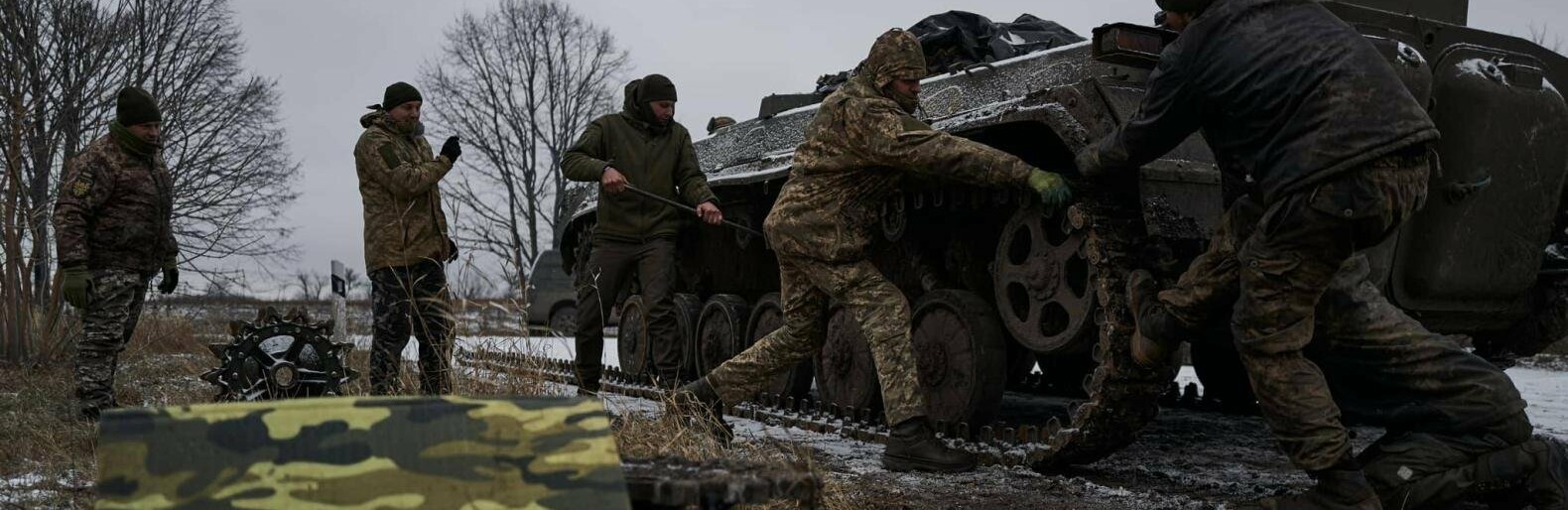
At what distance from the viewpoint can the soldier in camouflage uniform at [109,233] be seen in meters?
6.19

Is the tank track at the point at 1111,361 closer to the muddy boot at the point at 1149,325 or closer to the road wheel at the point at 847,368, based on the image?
the muddy boot at the point at 1149,325

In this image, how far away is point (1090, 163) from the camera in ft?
15.4

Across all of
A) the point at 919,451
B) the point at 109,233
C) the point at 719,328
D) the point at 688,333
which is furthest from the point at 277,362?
the point at 688,333

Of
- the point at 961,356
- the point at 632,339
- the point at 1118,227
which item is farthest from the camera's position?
the point at 632,339

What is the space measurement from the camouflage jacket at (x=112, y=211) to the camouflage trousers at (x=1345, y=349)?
476cm

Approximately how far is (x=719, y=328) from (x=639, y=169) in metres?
1.75

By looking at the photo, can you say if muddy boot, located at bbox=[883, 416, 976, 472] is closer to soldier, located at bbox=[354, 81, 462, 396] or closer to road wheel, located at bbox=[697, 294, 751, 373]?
soldier, located at bbox=[354, 81, 462, 396]

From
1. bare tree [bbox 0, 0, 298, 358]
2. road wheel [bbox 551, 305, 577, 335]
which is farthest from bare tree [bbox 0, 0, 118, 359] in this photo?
road wheel [bbox 551, 305, 577, 335]

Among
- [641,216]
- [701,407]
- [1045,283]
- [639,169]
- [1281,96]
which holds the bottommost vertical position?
[701,407]

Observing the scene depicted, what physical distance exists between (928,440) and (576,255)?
5453mm

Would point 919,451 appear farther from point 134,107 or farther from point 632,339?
point 632,339

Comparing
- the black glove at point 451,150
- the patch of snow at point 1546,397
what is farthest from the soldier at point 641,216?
the patch of snow at point 1546,397

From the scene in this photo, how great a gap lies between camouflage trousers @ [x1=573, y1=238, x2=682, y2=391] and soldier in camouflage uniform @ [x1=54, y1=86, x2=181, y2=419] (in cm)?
209

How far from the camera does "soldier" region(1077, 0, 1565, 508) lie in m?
3.81
